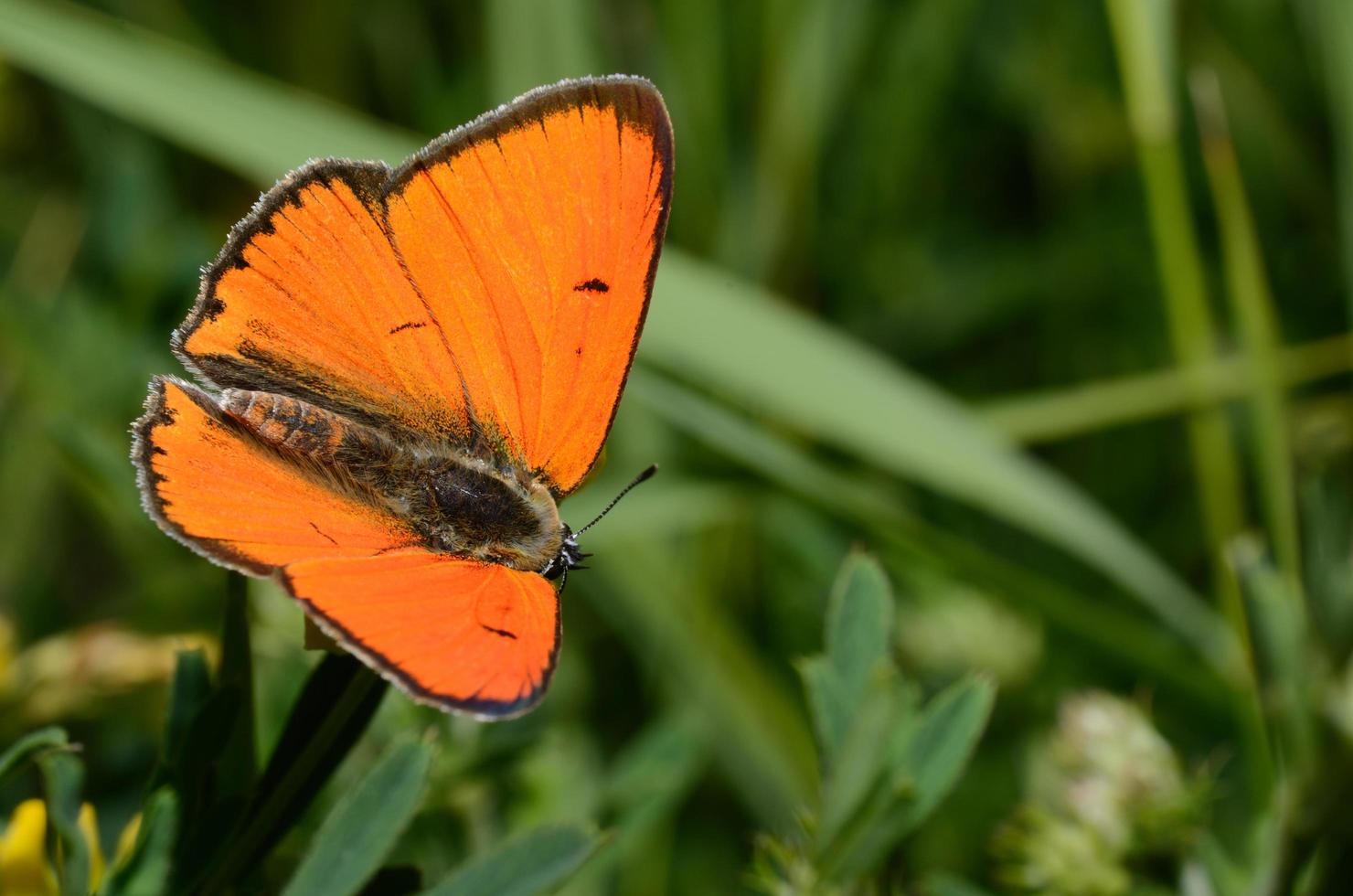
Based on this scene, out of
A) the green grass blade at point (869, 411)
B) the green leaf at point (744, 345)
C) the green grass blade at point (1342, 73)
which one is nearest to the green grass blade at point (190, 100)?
the green leaf at point (744, 345)

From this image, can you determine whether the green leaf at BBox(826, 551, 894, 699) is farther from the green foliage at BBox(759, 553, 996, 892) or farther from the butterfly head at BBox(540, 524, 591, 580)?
the butterfly head at BBox(540, 524, 591, 580)

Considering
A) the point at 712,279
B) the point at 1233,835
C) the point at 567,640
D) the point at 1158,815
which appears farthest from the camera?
the point at 567,640

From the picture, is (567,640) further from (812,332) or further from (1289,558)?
(1289,558)

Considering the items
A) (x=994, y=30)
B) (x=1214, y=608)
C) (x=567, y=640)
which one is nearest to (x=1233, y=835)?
(x=1214, y=608)

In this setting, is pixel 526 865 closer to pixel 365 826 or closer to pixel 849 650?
pixel 365 826

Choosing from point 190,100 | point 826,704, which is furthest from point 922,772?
point 190,100
